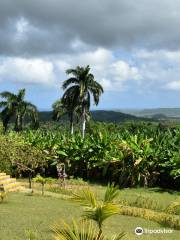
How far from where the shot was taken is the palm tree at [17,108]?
187 ft

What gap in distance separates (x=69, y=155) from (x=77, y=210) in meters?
15.9

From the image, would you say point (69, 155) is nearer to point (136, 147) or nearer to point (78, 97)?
point (136, 147)

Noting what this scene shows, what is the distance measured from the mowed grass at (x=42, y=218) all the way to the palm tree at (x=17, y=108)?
3984 cm

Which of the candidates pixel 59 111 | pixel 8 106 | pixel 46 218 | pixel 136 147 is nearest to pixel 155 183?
pixel 136 147

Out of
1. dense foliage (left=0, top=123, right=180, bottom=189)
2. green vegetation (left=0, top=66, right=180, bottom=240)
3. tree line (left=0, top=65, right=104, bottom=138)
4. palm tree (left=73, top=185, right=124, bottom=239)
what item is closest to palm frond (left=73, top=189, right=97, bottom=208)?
palm tree (left=73, top=185, right=124, bottom=239)

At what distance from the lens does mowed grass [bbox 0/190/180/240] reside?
11312 millimetres

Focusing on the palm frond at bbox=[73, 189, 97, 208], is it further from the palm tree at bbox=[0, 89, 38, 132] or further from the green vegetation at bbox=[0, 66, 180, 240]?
the palm tree at bbox=[0, 89, 38, 132]

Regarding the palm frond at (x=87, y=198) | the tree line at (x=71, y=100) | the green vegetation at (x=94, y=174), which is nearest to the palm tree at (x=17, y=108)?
the tree line at (x=71, y=100)

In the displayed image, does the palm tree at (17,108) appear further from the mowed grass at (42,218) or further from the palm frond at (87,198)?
the palm frond at (87,198)

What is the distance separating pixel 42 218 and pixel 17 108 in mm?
45195

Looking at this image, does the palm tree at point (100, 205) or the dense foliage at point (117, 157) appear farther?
the dense foliage at point (117, 157)

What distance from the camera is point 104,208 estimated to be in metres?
7.18

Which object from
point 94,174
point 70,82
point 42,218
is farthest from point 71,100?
point 42,218

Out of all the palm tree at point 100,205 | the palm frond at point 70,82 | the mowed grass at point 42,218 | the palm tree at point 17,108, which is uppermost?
the palm frond at point 70,82
